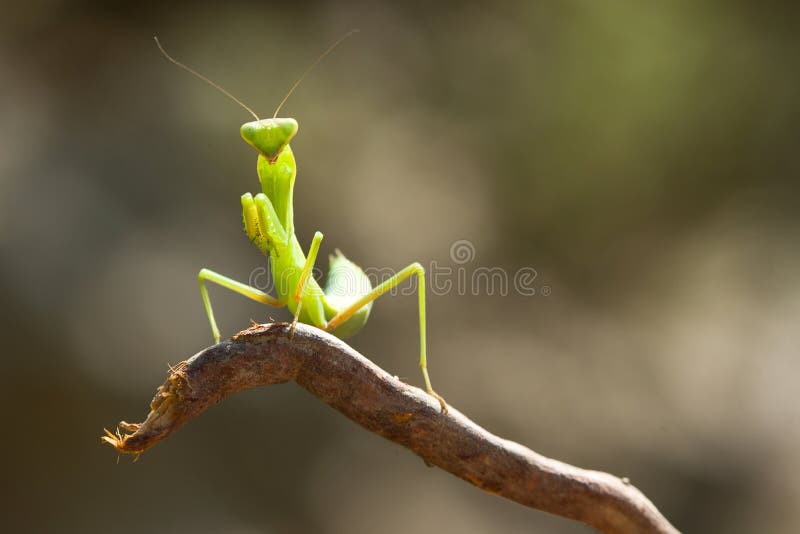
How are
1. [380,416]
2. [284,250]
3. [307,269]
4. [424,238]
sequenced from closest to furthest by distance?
1. [380,416]
2. [307,269]
3. [284,250]
4. [424,238]

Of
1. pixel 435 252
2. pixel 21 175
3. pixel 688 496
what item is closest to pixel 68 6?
pixel 21 175

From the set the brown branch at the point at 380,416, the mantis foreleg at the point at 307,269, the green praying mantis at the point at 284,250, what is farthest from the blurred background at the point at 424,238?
the brown branch at the point at 380,416

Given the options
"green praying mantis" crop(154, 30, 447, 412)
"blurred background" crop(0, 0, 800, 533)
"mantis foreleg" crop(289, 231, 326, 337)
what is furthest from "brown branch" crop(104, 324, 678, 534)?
"blurred background" crop(0, 0, 800, 533)

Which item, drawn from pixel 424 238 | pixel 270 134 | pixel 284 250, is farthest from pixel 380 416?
pixel 424 238

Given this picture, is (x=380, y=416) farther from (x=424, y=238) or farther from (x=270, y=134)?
(x=424, y=238)

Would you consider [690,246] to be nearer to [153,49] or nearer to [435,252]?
[435,252]

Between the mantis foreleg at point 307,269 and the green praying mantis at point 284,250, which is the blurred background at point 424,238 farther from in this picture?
the mantis foreleg at point 307,269
